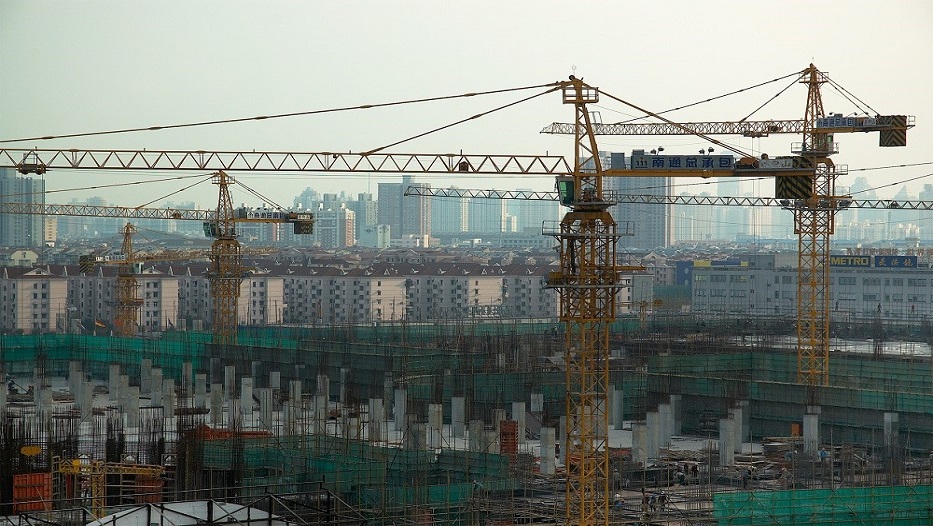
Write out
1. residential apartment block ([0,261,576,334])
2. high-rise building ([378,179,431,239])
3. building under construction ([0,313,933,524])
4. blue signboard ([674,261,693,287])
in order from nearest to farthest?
1. building under construction ([0,313,933,524])
2. residential apartment block ([0,261,576,334])
3. blue signboard ([674,261,693,287])
4. high-rise building ([378,179,431,239])

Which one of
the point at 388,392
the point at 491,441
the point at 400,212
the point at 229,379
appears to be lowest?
the point at 491,441

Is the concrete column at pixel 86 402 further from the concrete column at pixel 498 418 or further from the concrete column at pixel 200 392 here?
the concrete column at pixel 498 418

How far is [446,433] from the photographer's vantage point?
30547 millimetres

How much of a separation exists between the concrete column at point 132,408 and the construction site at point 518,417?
0.38ft

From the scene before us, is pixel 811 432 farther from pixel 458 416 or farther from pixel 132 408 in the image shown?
pixel 132 408

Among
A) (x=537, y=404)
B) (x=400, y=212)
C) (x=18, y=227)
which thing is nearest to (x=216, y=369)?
(x=537, y=404)

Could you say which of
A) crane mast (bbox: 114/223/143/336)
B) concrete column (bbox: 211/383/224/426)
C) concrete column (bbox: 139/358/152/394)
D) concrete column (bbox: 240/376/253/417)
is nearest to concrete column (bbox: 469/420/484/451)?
concrete column (bbox: 211/383/224/426)

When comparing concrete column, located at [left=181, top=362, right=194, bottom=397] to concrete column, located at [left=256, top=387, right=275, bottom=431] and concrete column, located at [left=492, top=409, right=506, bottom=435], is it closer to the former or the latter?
concrete column, located at [left=256, top=387, right=275, bottom=431]

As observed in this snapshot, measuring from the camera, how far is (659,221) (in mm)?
171125

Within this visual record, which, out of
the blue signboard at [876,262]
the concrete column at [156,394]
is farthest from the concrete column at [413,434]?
the blue signboard at [876,262]

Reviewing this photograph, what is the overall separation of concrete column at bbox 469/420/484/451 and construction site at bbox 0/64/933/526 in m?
0.04

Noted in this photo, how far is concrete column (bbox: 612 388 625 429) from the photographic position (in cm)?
3048

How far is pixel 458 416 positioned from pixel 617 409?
3559 millimetres

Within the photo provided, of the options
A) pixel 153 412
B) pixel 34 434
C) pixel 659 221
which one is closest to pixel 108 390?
pixel 153 412
